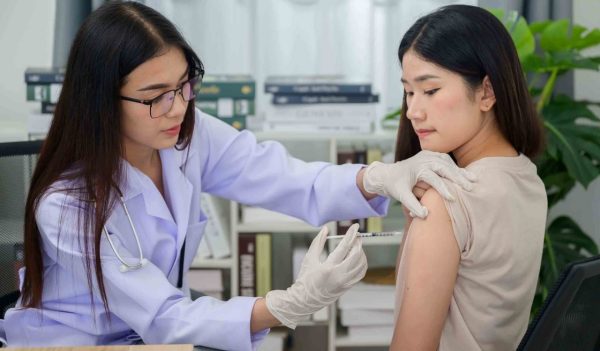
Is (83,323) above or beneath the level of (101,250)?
beneath

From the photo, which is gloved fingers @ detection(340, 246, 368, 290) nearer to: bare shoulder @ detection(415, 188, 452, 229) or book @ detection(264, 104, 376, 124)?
bare shoulder @ detection(415, 188, 452, 229)

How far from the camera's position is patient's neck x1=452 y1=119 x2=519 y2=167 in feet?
4.84

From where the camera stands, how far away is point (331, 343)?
2.74m

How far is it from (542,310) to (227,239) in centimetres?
184

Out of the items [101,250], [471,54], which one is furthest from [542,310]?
[101,250]

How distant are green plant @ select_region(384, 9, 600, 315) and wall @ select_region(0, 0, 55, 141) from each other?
4.21 ft

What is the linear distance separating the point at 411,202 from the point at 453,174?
0.09 metres

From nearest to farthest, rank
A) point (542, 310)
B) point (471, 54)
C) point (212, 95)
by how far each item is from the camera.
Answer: point (542, 310)
point (471, 54)
point (212, 95)

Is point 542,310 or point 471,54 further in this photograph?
point 471,54

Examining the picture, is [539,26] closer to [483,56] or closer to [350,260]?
[483,56]

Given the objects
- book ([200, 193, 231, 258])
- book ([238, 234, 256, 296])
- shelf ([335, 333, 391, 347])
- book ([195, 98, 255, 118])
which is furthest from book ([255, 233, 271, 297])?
book ([195, 98, 255, 118])

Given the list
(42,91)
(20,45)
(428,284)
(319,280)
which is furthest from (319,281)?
(20,45)

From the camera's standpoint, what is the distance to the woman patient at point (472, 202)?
1359mm

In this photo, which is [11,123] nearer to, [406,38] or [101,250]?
[101,250]
